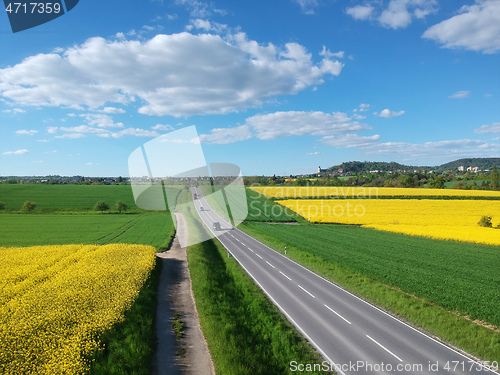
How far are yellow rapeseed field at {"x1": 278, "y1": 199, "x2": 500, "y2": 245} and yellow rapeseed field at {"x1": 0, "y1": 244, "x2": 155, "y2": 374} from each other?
3955cm

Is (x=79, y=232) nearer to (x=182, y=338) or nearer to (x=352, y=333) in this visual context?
(x=182, y=338)

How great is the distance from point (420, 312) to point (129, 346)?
47.7 feet

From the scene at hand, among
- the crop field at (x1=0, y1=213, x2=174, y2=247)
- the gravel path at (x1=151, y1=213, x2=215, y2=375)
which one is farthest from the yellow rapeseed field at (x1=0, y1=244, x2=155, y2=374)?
the crop field at (x1=0, y1=213, x2=174, y2=247)

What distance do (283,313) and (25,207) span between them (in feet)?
238

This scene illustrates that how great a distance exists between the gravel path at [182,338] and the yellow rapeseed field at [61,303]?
1.75m

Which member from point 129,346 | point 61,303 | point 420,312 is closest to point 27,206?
point 61,303

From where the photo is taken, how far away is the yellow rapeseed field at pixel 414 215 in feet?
132

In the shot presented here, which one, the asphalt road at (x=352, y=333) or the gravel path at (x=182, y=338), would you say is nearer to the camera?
the gravel path at (x=182, y=338)

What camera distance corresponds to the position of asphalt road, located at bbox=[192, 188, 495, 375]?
1095 cm

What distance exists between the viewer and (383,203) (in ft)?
228

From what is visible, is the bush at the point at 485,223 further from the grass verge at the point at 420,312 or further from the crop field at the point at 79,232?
the crop field at the point at 79,232

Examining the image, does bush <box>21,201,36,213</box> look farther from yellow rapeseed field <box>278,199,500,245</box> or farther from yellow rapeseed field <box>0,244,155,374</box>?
yellow rapeseed field <box>278,199,500,245</box>

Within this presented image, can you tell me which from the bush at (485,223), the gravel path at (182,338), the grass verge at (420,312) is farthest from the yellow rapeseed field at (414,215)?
the gravel path at (182,338)

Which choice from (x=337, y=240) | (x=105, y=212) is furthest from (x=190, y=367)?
(x=105, y=212)
